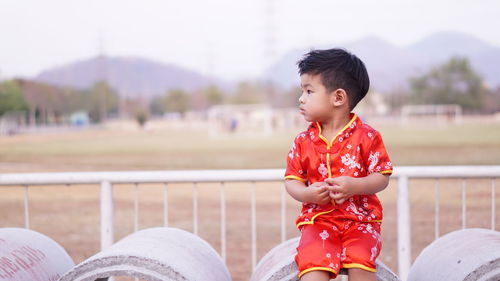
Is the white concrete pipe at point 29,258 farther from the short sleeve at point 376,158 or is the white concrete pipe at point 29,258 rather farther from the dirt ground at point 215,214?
the dirt ground at point 215,214

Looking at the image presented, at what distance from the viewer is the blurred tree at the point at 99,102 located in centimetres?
7256

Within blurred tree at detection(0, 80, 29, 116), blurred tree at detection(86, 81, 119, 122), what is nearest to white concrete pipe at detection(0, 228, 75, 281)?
blurred tree at detection(0, 80, 29, 116)

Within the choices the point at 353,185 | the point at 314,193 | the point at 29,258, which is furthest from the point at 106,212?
the point at 353,185

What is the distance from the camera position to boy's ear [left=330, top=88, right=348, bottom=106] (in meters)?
2.25

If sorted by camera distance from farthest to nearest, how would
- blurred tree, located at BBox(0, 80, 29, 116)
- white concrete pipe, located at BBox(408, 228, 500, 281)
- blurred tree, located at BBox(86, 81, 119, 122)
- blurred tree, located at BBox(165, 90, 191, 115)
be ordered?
1. blurred tree, located at BBox(165, 90, 191, 115)
2. blurred tree, located at BBox(86, 81, 119, 122)
3. blurred tree, located at BBox(0, 80, 29, 116)
4. white concrete pipe, located at BBox(408, 228, 500, 281)

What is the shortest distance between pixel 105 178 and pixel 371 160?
1650 mm

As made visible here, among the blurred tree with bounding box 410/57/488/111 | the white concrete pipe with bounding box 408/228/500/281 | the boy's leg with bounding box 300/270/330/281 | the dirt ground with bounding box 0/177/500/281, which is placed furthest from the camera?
the blurred tree with bounding box 410/57/488/111

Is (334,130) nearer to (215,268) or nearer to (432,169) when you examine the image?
(215,268)

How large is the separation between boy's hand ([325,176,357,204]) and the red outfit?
0.11 m

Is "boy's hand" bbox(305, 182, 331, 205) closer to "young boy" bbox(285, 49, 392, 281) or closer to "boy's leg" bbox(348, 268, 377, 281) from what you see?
"young boy" bbox(285, 49, 392, 281)

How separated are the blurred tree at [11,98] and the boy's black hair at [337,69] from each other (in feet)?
105

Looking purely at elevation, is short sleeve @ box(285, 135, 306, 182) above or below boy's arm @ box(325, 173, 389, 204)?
above

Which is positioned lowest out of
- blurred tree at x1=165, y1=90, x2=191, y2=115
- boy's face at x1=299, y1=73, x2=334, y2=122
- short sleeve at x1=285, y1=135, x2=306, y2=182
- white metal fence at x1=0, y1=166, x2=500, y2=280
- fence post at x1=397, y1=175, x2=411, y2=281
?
blurred tree at x1=165, y1=90, x2=191, y2=115

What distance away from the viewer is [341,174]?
2223 millimetres
